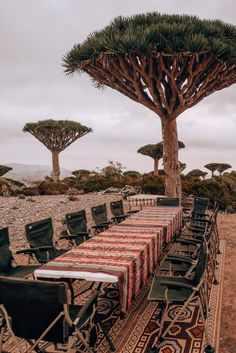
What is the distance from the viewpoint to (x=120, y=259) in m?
3.49

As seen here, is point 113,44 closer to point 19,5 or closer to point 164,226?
point 19,5

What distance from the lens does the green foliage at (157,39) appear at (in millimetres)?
9617

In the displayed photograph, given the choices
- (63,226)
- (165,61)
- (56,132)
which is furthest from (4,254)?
(56,132)

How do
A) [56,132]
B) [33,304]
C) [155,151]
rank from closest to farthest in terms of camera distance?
[33,304]
[56,132]
[155,151]

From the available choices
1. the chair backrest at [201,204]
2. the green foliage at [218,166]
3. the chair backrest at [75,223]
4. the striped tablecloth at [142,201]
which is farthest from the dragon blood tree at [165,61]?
the green foliage at [218,166]

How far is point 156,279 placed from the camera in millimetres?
3900

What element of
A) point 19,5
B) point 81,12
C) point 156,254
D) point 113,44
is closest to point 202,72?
point 113,44

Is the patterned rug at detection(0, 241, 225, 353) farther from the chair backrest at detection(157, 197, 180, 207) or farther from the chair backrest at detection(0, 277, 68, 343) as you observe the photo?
the chair backrest at detection(157, 197, 180, 207)

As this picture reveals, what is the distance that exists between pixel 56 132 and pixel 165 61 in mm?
18659

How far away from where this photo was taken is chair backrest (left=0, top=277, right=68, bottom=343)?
2404 mm

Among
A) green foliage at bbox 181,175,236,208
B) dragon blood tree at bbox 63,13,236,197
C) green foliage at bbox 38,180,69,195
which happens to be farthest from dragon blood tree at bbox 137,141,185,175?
dragon blood tree at bbox 63,13,236,197

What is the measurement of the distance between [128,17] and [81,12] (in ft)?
5.65

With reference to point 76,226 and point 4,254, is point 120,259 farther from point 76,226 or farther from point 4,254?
point 76,226

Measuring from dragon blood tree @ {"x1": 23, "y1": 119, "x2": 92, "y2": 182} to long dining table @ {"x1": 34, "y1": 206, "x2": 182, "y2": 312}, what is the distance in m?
23.1
